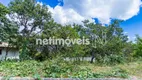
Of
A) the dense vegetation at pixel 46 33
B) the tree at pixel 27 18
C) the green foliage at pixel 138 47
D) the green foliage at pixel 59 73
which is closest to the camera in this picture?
the green foliage at pixel 59 73

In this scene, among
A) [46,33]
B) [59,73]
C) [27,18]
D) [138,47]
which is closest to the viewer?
[59,73]

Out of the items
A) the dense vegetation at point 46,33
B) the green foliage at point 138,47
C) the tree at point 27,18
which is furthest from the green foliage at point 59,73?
the green foliage at point 138,47

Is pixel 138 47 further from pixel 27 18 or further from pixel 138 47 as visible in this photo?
pixel 27 18

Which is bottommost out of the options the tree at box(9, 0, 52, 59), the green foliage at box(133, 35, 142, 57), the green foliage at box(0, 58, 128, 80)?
the green foliage at box(0, 58, 128, 80)

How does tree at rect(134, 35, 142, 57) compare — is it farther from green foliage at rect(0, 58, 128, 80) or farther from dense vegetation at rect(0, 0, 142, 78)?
green foliage at rect(0, 58, 128, 80)

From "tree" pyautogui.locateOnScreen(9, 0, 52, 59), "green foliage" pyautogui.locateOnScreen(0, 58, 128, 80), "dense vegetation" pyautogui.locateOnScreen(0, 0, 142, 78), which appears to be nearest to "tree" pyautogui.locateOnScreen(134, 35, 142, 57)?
"dense vegetation" pyautogui.locateOnScreen(0, 0, 142, 78)

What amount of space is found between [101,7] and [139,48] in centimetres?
641

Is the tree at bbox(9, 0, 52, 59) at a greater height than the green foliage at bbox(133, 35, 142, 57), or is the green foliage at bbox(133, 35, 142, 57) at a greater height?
the tree at bbox(9, 0, 52, 59)

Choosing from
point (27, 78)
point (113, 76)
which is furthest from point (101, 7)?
point (27, 78)

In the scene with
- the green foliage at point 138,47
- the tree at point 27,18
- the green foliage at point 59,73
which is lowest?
the green foliage at point 59,73

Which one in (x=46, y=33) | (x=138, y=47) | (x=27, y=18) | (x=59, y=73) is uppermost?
(x=27, y=18)

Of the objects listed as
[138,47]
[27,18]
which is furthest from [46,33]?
[138,47]

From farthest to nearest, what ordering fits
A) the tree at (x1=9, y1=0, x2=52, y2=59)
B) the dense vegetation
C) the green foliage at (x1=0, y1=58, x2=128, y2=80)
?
the tree at (x1=9, y1=0, x2=52, y2=59) → the dense vegetation → the green foliage at (x1=0, y1=58, x2=128, y2=80)

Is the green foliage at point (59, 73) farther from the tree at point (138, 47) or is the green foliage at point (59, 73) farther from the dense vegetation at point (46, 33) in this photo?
the tree at point (138, 47)
